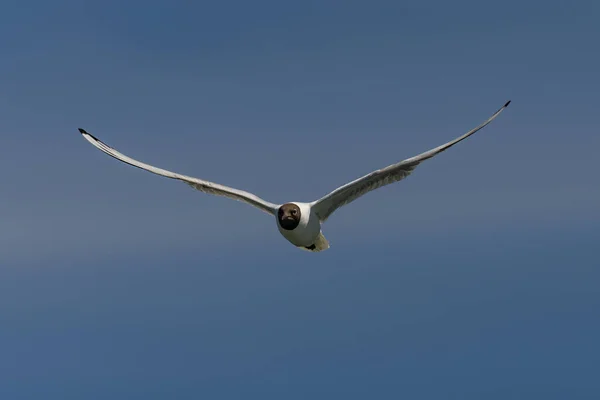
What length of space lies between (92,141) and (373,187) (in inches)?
597

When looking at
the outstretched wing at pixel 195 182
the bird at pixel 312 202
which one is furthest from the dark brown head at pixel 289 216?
the outstretched wing at pixel 195 182

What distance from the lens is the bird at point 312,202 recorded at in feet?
137

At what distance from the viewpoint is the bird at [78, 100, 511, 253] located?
137ft

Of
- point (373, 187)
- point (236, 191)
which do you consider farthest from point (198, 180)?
point (373, 187)

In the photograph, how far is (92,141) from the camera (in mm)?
48375

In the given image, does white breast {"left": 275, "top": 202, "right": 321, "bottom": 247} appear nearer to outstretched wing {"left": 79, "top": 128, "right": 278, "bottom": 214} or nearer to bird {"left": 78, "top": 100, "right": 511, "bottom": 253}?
bird {"left": 78, "top": 100, "right": 511, "bottom": 253}

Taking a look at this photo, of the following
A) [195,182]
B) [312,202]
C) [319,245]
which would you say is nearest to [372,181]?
[312,202]

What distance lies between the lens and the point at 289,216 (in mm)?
43500

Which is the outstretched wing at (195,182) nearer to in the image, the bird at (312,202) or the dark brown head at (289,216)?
the bird at (312,202)

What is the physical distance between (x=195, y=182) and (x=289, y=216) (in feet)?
21.6

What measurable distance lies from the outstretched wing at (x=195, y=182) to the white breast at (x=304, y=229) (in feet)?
8.22

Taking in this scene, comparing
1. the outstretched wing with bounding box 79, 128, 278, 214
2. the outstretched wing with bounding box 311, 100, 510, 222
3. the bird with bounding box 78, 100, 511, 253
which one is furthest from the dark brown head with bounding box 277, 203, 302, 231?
the outstretched wing with bounding box 79, 128, 278, 214

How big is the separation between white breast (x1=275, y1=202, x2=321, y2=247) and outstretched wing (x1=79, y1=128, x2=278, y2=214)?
2.51 metres

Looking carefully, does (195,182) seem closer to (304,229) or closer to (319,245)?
(304,229)
